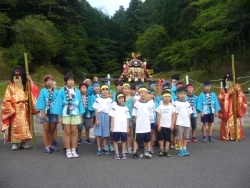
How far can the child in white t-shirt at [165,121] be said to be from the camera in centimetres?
692

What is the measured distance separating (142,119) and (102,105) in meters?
1.00

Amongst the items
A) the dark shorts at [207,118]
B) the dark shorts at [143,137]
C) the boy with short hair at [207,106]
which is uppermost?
the boy with short hair at [207,106]

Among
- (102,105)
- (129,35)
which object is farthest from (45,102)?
(129,35)

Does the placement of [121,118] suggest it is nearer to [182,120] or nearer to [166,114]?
[166,114]

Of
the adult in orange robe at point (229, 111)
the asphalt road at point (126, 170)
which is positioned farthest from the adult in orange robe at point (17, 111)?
the adult in orange robe at point (229, 111)

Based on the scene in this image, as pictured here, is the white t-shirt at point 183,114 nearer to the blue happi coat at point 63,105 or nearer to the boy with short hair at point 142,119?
the boy with short hair at point 142,119

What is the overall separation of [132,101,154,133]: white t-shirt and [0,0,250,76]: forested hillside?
17.0 metres

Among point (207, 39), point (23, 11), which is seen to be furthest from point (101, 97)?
point (23, 11)

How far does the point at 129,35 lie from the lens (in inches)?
2238

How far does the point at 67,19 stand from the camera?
39844 millimetres

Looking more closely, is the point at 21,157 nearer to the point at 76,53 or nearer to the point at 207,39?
the point at 207,39

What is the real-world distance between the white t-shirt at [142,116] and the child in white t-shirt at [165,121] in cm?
26

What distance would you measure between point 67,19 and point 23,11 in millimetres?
5507

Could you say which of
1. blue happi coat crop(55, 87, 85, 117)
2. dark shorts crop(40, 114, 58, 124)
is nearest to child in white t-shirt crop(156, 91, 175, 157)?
blue happi coat crop(55, 87, 85, 117)
